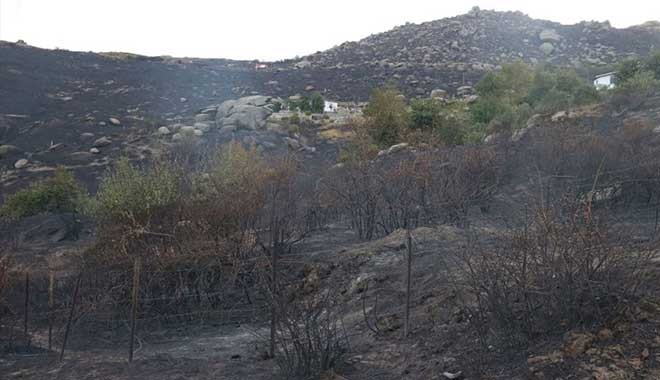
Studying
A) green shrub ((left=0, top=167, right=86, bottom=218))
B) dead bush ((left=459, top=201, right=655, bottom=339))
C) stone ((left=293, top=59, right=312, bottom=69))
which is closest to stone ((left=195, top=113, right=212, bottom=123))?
green shrub ((left=0, top=167, right=86, bottom=218))

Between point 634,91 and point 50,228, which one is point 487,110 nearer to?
point 634,91

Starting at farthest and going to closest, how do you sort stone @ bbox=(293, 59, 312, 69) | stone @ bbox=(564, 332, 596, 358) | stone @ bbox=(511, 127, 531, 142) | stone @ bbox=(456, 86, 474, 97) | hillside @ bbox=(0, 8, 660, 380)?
1. stone @ bbox=(293, 59, 312, 69)
2. stone @ bbox=(456, 86, 474, 97)
3. stone @ bbox=(511, 127, 531, 142)
4. hillside @ bbox=(0, 8, 660, 380)
5. stone @ bbox=(564, 332, 596, 358)

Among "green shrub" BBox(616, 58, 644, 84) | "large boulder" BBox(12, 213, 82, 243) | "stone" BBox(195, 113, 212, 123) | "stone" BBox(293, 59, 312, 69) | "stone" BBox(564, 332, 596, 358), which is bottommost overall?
"large boulder" BBox(12, 213, 82, 243)

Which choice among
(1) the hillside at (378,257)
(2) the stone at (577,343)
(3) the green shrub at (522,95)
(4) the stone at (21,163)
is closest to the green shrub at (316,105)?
(1) the hillside at (378,257)

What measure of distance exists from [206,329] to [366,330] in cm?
298

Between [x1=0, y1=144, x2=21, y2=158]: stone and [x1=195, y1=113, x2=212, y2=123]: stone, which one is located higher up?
[x1=195, y1=113, x2=212, y2=123]: stone

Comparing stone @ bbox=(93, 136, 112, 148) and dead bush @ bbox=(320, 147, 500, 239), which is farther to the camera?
stone @ bbox=(93, 136, 112, 148)

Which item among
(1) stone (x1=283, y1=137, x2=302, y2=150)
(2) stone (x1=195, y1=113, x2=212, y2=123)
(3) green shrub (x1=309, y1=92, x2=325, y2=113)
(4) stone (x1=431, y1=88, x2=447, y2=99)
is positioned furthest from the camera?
(4) stone (x1=431, y1=88, x2=447, y2=99)

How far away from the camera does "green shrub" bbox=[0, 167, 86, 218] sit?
875 inches

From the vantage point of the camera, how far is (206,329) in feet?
31.7

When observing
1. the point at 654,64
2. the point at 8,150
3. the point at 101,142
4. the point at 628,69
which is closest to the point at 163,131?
the point at 101,142

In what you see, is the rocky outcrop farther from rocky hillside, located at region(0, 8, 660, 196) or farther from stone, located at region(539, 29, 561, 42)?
stone, located at region(539, 29, 561, 42)

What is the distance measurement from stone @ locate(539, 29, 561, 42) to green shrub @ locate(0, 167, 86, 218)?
50911mm

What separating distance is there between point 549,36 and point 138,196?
2289 inches
